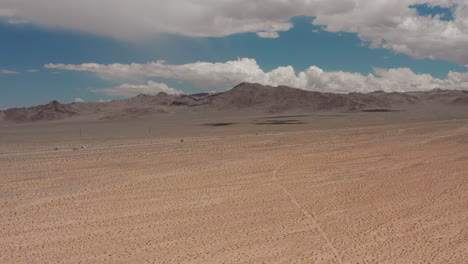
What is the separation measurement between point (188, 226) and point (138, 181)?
17.4ft

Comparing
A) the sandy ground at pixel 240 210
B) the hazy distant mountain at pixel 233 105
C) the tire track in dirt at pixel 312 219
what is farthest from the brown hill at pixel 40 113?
the tire track in dirt at pixel 312 219

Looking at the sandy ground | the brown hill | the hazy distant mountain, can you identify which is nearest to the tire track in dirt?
the sandy ground

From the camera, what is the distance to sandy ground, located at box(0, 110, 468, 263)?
7508mm

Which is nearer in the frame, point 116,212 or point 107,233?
point 107,233

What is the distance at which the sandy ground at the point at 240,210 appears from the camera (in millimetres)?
7508

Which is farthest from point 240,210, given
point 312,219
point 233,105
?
point 233,105

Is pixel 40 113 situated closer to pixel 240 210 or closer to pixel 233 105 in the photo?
pixel 233 105

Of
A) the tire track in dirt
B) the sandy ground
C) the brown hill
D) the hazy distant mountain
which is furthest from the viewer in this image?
the brown hill

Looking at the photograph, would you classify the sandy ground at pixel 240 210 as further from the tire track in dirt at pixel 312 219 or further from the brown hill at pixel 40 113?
the brown hill at pixel 40 113

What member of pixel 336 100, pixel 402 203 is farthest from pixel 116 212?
pixel 336 100

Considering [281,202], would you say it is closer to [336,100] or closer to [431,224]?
[431,224]

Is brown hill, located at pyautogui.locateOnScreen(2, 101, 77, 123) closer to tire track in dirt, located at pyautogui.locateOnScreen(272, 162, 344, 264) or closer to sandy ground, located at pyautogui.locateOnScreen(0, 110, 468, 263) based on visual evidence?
sandy ground, located at pyautogui.locateOnScreen(0, 110, 468, 263)

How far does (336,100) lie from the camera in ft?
384

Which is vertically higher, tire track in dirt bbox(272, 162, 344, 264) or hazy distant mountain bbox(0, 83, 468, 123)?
hazy distant mountain bbox(0, 83, 468, 123)
